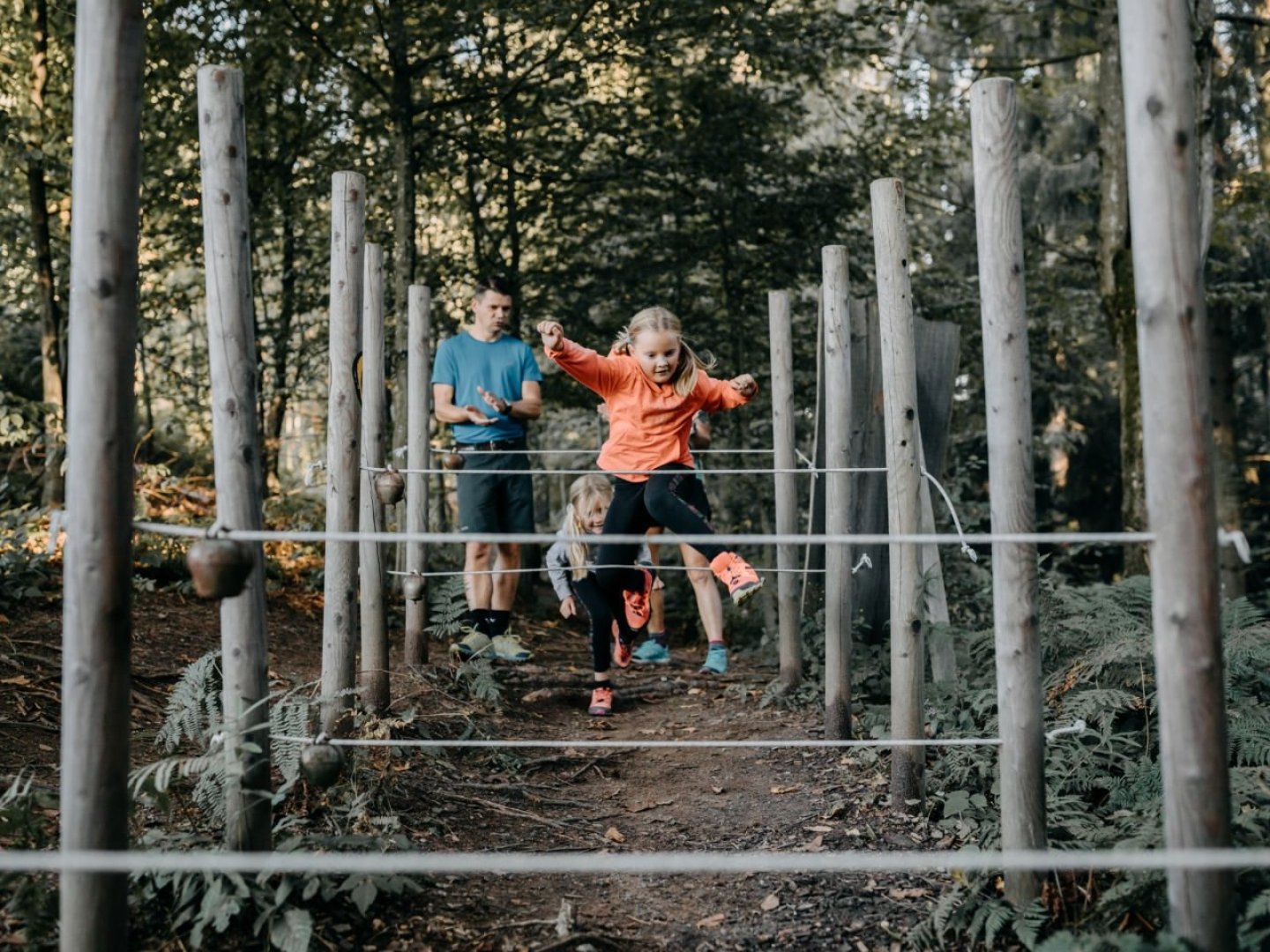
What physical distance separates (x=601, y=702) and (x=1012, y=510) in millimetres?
3115

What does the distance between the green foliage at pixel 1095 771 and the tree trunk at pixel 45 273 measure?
18.4 feet

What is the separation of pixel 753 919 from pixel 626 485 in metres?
2.58

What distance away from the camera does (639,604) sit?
19.6 feet

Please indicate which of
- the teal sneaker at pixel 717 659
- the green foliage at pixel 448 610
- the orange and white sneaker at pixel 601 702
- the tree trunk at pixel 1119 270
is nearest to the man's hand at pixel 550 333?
the green foliage at pixel 448 610

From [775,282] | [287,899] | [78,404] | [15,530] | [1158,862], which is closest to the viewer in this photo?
[1158,862]

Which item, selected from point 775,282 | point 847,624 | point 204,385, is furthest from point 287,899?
point 204,385

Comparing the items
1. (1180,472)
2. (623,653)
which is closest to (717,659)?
(623,653)

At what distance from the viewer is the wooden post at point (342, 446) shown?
4.48 m

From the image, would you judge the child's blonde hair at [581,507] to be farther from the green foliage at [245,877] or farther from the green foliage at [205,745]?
the green foliage at [245,877]

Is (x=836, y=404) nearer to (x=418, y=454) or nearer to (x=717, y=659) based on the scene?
(x=717, y=659)

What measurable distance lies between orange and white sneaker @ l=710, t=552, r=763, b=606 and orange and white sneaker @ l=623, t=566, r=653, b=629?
850 millimetres

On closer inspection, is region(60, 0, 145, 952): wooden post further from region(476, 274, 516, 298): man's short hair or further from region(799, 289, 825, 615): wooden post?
region(476, 274, 516, 298): man's short hair

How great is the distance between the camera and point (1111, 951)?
2.59 metres

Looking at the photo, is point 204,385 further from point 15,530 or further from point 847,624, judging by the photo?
point 847,624
